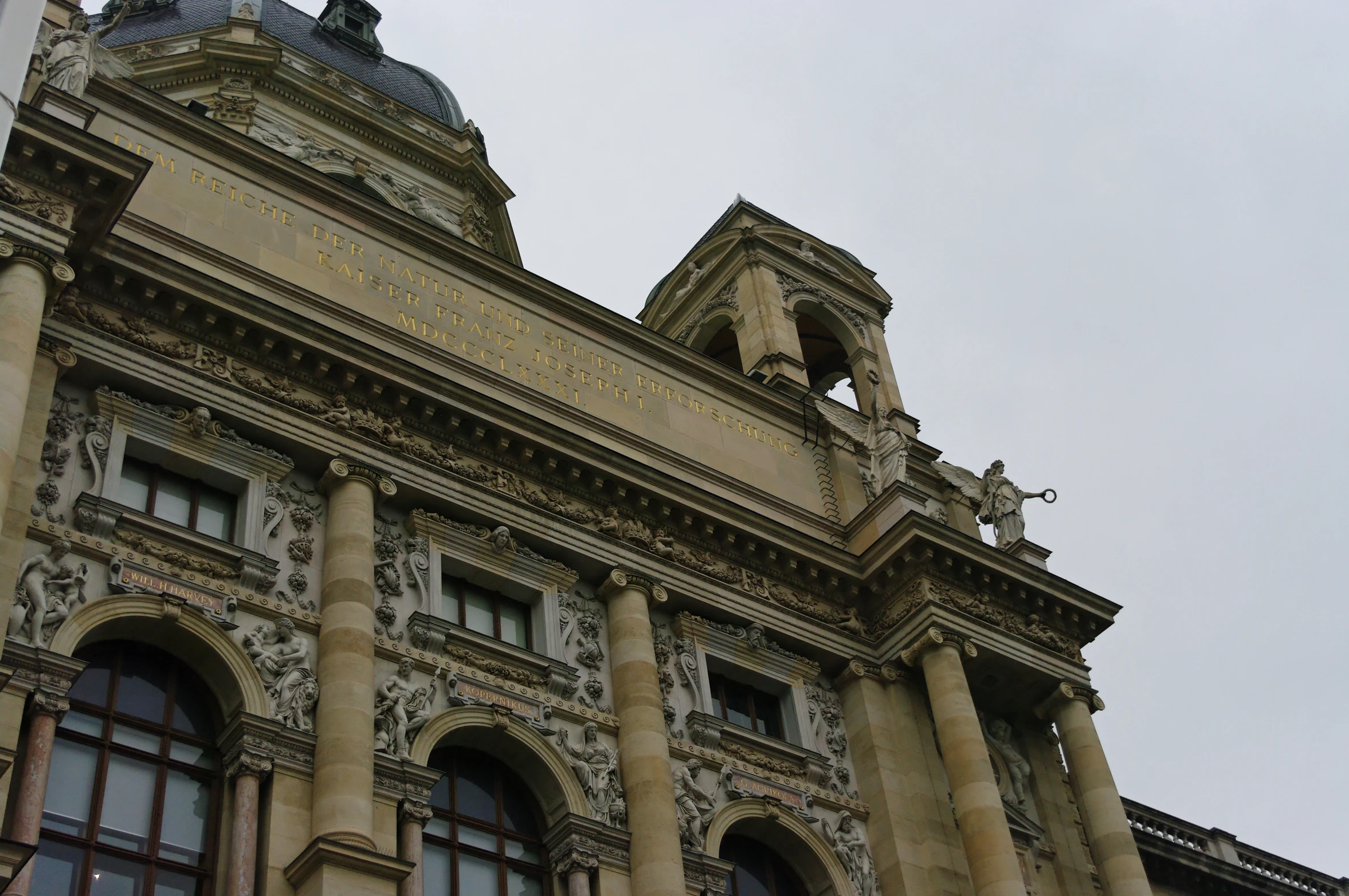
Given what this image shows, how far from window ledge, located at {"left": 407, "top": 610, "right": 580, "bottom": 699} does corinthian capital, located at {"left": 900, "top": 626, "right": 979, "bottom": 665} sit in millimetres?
5498

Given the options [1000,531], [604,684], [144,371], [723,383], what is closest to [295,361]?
[144,371]

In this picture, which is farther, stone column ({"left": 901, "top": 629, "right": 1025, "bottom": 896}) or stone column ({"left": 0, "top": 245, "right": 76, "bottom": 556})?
stone column ({"left": 901, "top": 629, "right": 1025, "bottom": 896})

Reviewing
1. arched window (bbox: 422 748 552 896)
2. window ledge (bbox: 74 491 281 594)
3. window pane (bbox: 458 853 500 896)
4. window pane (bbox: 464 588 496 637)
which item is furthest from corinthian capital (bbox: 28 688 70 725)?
window pane (bbox: 464 588 496 637)

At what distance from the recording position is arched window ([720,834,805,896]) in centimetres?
2130

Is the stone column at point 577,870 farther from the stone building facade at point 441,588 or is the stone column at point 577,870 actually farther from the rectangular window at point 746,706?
the rectangular window at point 746,706

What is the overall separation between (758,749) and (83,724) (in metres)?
9.12

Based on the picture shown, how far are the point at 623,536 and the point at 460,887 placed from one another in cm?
604

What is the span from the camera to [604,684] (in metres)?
21.4

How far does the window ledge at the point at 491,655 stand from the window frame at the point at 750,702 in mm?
2629

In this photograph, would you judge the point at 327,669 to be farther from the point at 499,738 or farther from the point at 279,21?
the point at 279,21

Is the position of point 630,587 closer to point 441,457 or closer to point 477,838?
point 441,457

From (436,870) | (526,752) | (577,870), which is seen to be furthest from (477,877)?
(526,752)

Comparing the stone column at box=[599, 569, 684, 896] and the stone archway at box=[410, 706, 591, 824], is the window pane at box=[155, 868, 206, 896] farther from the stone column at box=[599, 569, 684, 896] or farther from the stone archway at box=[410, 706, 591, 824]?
the stone column at box=[599, 569, 684, 896]

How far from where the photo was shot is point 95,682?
1736cm
